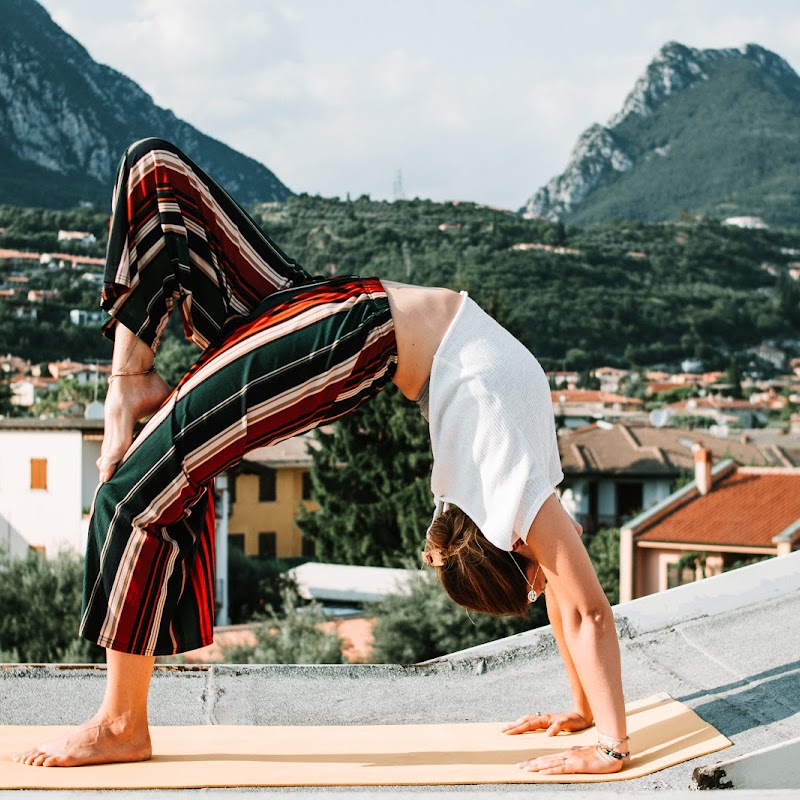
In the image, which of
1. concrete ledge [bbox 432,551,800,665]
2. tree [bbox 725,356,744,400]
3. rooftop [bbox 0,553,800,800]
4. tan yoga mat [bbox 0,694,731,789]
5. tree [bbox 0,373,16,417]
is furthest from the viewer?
tree [bbox 725,356,744,400]

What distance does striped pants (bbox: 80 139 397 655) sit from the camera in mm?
1744

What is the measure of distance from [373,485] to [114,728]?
75.6 feet

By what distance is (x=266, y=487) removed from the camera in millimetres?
32156

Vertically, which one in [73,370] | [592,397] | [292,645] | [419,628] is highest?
[73,370]

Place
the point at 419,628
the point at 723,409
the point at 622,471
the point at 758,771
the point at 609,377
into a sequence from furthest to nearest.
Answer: the point at 609,377 < the point at 723,409 < the point at 622,471 < the point at 419,628 < the point at 758,771

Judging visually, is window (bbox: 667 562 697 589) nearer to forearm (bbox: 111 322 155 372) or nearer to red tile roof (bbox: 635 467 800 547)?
red tile roof (bbox: 635 467 800 547)

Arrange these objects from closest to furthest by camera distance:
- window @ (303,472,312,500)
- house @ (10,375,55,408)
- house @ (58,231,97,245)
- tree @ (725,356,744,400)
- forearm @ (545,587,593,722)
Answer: forearm @ (545,587,593,722) → window @ (303,472,312,500) → house @ (10,375,55,408) → house @ (58,231,97,245) → tree @ (725,356,744,400)

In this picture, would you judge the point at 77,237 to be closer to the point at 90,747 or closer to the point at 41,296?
the point at 41,296

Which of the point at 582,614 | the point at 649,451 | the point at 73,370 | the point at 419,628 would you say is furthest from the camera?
the point at 73,370

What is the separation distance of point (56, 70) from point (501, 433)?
93512 millimetres

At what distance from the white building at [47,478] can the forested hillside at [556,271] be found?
2915 centimetres

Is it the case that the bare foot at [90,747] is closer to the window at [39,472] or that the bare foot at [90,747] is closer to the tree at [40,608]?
the tree at [40,608]

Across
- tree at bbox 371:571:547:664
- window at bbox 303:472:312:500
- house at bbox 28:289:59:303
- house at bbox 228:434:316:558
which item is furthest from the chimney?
house at bbox 28:289:59:303

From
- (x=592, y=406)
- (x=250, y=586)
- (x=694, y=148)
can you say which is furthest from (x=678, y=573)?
(x=694, y=148)
